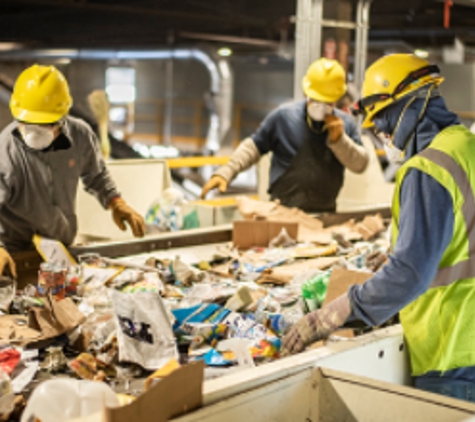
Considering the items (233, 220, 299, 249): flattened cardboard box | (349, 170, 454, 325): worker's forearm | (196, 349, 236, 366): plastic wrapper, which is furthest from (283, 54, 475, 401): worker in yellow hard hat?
(233, 220, 299, 249): flattened cardboard box

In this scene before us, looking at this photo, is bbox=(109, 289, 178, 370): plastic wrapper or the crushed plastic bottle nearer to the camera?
bbox=(109, 289, 178, 370): plastic wrapper

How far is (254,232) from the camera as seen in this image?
3867mm

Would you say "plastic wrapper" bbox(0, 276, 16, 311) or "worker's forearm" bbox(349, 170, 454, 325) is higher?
"worker's forearm" bbox(349, 170, 454, 325)

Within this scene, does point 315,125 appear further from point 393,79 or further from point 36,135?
point 393,79

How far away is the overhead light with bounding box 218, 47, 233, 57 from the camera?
58.6 ft

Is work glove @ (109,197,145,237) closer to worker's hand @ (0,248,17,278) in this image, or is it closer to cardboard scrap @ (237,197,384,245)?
cardboard scrap @ (237,197,384,245)

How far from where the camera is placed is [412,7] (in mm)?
14664

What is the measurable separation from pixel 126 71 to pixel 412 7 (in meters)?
6.26

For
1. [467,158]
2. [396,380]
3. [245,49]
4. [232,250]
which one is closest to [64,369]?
[396,380]

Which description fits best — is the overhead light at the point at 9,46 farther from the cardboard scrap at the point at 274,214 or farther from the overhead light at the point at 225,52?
the cardboard scrap at the point at 274,214

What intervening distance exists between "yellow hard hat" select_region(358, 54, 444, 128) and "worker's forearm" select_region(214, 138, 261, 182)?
234 cm

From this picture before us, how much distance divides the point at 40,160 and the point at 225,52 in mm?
15207

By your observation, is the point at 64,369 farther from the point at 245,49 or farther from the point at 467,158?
the point at 245,49

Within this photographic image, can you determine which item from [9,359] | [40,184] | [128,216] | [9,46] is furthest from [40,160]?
[9,46]
